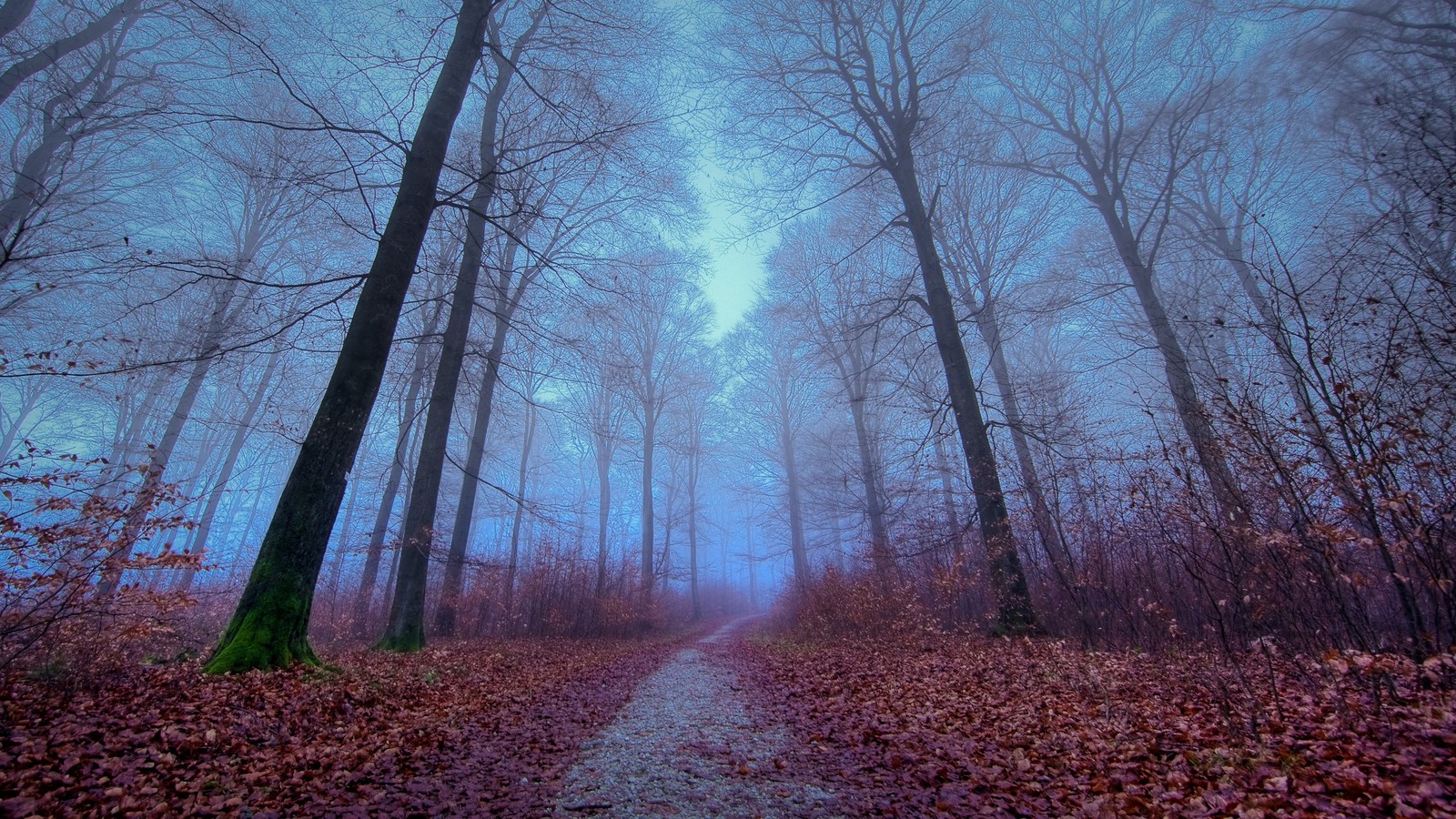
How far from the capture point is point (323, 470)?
4.37m

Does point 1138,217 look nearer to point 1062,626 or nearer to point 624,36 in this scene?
point 1062,626

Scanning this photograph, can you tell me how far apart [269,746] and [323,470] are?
222 centimetres

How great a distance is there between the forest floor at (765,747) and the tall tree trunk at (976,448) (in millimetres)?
2182

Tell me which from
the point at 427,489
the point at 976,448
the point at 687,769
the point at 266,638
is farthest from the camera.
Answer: the point at 427,489

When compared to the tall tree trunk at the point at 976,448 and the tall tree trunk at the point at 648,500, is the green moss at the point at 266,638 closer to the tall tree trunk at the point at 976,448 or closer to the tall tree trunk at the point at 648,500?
the tall tree trunk at the point at 976,448

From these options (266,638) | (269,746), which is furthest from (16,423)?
(269,746)

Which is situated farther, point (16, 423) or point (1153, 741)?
point (16, 423)

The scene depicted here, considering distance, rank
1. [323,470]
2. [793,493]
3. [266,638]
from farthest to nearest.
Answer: [793,493] → [323,470] → [266,638]

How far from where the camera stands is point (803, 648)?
29.8ft

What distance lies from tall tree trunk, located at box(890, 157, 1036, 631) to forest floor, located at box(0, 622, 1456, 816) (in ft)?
7.16

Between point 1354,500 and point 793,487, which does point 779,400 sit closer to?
point 793,487

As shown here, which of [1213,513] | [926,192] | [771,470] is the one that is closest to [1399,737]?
[1213,513]

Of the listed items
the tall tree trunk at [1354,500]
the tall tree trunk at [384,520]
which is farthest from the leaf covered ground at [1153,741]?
the tall tree trunk at [384,520]

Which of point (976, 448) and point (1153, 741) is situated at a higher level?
point (976, 448)
